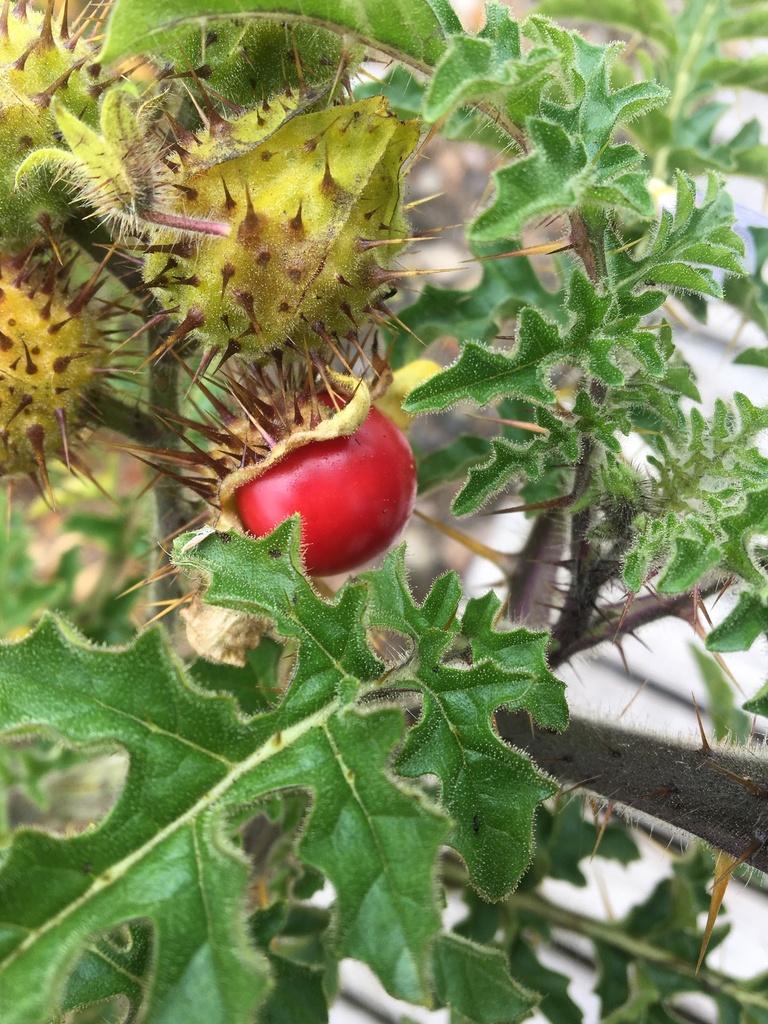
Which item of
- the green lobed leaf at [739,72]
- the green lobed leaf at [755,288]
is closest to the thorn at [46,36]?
the green lobed leaf at [755,288]

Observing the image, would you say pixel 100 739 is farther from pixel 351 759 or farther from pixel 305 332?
pixel 305 332

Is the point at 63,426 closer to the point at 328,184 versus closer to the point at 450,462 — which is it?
the point at 328,184

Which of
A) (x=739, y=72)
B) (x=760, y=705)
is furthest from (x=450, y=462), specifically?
(x=739, y=72)

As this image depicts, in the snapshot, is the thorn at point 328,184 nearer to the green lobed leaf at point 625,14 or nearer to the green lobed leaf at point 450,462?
the green lobed leaf at point 450,462

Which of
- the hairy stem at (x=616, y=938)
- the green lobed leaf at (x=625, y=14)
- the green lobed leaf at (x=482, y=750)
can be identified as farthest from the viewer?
the green lobed leaf at (x=625, y=14)

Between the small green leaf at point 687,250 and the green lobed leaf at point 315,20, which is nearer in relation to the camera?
the green lobed leaf at point 315,20

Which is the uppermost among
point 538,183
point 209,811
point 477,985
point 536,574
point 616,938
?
point 538,183

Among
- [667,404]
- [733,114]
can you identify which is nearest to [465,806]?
[667,404]
